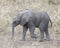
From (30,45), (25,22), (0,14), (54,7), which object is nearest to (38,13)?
(25,22)

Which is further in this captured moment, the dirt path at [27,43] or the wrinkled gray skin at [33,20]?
the wrinkled gray skin at [33,20]

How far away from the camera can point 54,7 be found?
1241cm

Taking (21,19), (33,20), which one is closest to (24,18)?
(21,19)

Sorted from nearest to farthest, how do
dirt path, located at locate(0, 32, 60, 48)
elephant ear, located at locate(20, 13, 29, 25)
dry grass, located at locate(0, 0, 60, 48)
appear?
1. dirt path, located at locate(0, 32, 60, 48)
2. dry grass, located at locate(0, 0, 60, 48)
3. elephant ear, located at locate(20, 13, 29, 25)

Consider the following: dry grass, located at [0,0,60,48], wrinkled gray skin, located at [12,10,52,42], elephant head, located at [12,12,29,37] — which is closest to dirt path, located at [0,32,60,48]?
dry grass, located at [0,0,60,48]

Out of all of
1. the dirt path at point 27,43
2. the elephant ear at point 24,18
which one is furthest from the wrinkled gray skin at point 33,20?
the dirt path at point 27,43

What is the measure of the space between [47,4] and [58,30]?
2889 millimetres

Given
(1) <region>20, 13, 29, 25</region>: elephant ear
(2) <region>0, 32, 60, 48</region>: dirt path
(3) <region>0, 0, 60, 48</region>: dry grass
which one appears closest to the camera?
(2) <region>0, 32, 60, 48</region>: dirt path

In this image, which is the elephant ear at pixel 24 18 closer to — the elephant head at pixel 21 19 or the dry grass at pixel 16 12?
the elephant head at pixel 21 19

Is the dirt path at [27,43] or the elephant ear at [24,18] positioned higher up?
the elephant ear at [24,18]

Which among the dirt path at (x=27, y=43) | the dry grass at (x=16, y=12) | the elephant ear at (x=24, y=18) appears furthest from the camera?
the elephant ear at (x=24, y=18)

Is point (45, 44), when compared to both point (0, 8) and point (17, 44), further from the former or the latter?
point (0, 8)

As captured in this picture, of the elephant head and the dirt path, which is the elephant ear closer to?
the elephant head

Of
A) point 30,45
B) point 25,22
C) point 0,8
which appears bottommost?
point 30,45
